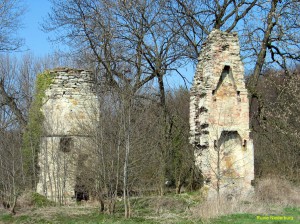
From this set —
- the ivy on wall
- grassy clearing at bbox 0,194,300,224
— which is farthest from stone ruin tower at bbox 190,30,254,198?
the ivy on wall

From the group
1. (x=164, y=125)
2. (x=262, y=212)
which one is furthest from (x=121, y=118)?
(x=164, y=125)

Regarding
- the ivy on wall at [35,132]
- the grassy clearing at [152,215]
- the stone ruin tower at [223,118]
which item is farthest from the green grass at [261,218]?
the ivy on wall at [35,132]

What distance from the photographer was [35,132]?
52.0 ft

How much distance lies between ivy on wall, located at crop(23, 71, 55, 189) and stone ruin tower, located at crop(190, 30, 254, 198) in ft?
17.1

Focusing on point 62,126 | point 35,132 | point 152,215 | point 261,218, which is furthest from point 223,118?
point 35,132

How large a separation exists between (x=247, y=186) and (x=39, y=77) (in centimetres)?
817

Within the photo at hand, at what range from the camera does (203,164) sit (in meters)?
14.7

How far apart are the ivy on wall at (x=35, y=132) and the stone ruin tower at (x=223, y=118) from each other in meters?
5.22

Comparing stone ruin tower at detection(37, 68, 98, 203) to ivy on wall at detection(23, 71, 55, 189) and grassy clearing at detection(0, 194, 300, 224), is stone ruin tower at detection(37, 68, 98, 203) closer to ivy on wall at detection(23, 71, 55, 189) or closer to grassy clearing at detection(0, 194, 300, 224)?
ivy on wall at detection(23, 71, 55, 189)

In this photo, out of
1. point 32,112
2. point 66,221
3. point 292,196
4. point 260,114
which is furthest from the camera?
point 260,114

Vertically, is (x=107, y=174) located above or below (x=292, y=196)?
above

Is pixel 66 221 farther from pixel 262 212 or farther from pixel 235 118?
pixel 235 118

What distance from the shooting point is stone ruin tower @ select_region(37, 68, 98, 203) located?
14953 millimetres

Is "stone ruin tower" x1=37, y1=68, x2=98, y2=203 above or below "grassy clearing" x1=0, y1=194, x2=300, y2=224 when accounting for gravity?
above
